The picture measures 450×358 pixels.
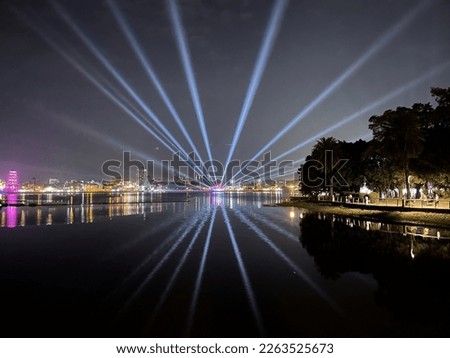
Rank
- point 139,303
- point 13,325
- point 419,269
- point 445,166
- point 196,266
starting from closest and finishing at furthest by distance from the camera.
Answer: point 13,325 → point 139,303 → point 419,269 → point 196,266 → point 445,166

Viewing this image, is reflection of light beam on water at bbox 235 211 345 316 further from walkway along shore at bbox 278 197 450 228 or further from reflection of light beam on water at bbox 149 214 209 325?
walkway along shore at bbox 278 197 450 228

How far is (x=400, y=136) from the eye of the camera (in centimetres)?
4581

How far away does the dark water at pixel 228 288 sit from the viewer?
30.6 ft

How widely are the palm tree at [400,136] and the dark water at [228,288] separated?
75.5 feet

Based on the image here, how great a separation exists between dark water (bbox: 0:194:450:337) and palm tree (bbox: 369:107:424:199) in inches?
905

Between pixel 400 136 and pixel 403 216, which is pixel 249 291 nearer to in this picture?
pixel 403 216

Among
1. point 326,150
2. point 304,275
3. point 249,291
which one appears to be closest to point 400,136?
point 326,150

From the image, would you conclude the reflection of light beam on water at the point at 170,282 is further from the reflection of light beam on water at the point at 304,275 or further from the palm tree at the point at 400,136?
the palm tree at the point at 400,136

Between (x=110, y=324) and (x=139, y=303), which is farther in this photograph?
(x=139, y=303)

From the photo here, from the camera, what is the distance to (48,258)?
1900 centimetres

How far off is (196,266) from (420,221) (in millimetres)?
25169
